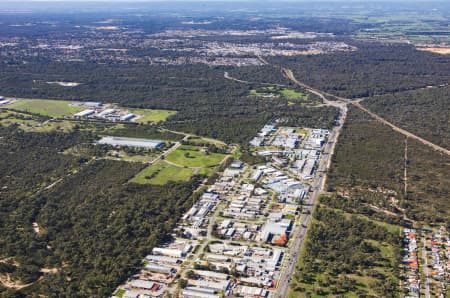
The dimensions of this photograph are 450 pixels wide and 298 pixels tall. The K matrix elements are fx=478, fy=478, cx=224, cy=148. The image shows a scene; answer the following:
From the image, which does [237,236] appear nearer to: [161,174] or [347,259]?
[347,259]

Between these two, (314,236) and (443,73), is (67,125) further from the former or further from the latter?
(443,73)

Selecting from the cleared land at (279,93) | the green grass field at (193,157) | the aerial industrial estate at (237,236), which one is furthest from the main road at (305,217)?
the cleared land at (279,93)

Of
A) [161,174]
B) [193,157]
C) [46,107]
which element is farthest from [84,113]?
[161,174]

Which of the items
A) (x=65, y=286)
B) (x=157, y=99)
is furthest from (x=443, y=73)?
(x=65, y=286)

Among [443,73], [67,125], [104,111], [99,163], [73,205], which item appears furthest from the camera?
[443,73]

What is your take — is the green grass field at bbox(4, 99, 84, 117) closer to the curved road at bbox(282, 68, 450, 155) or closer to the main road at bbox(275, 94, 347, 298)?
the main road at bbox(275, 94, 347, 298)

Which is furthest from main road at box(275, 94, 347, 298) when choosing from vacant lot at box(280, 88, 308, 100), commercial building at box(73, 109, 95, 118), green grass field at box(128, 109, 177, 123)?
commercial building at box(73, 109, 95, 118)
